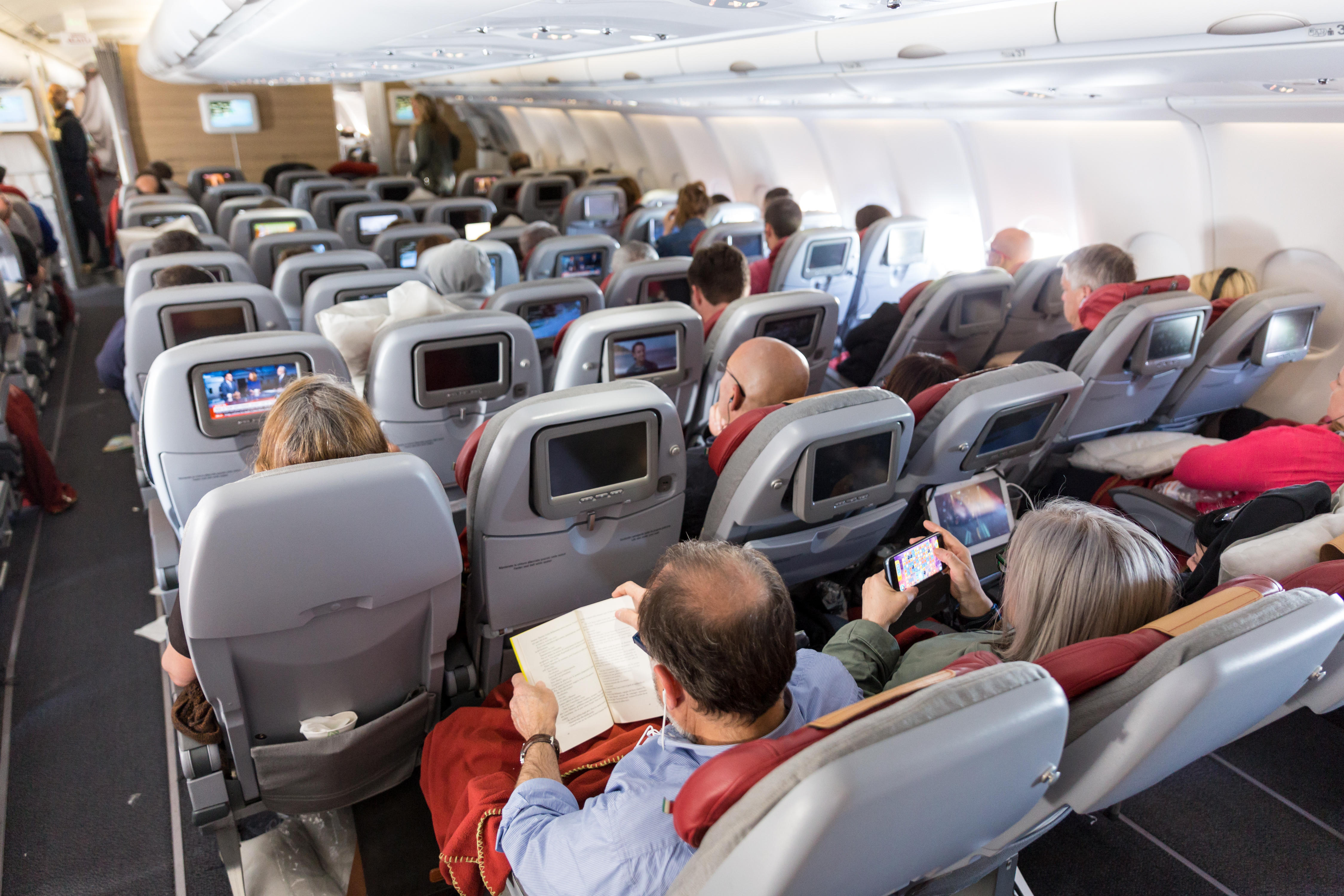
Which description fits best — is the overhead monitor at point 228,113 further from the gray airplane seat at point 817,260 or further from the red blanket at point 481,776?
the red blanket at point 481,776

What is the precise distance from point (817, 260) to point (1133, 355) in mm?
2705

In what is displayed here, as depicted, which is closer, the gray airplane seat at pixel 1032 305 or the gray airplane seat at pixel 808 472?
the gray airplane seat at pixel 808 472

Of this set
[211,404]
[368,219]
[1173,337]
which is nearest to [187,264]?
[211,404]

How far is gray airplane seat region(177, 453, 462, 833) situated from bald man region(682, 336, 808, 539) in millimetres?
1038

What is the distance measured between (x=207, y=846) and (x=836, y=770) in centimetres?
225

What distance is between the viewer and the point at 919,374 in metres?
3.04

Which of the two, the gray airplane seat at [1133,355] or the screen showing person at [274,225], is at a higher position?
the screen showing person at [274,225]

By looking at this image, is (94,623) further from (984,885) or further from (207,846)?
(984,885)

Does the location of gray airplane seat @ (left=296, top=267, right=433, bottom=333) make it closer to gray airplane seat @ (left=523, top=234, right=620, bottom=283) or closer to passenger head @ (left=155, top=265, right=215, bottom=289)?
passenger head @ (left=155, top=265, right=215, bottom=289)

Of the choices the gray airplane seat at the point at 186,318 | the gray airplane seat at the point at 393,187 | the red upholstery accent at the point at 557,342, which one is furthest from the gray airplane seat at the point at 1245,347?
the gray airplane seat at the point at 393,187

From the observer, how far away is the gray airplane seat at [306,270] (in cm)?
474

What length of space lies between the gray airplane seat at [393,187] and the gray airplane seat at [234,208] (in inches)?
80.8

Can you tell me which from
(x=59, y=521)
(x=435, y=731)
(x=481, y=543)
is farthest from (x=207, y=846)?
(x=59, y=521)

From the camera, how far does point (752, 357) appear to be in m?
2.80
